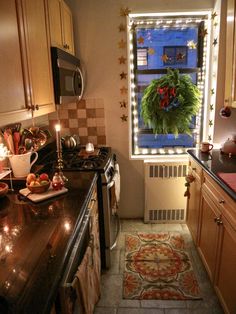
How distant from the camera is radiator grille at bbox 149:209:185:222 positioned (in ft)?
9.53

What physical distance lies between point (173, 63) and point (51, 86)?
1524mm

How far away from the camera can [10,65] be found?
51.1 inches

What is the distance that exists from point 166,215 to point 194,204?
25.2 inches

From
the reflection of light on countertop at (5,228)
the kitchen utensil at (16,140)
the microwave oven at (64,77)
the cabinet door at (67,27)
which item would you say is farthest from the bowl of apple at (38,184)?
the cabinet door at (67,27)

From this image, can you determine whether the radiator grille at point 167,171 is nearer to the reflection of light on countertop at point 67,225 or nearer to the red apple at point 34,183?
the red apple at point 34,183

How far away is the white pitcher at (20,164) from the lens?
1647mm

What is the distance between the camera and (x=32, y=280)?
2.75 feet

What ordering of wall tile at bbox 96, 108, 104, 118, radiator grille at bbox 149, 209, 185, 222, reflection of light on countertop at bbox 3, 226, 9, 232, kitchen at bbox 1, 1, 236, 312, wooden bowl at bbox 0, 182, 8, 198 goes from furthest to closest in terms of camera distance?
1. radiator grille at bbox 149, 209, 185, 222
2. wall tile at bbox 96, 108, 104, 118
3. kitchen at bbox 1, 1, 236, 312
4. wooden bowl at bbox 0, 182, 8, 198
5. reflection of light on countertop at bbox 3, 226, 9, 232

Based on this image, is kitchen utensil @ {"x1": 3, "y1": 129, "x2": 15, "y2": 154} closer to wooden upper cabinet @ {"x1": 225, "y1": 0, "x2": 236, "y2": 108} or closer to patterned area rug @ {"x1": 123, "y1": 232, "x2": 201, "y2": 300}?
patterned area rug @ {"x1": 123, "y1": 232, "x2": 201, "y2": 300}

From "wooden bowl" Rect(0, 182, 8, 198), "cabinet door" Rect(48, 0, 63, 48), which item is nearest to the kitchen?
"cabinet door" Rect(48, 0, 63, 48)

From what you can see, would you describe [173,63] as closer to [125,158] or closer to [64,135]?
[125,158]

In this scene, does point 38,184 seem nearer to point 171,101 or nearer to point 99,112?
point 99,112

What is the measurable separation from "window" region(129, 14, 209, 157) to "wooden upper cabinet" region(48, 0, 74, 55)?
656 millimetres

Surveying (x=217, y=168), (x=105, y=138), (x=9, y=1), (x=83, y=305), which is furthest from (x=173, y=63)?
(x=83, y=305)
